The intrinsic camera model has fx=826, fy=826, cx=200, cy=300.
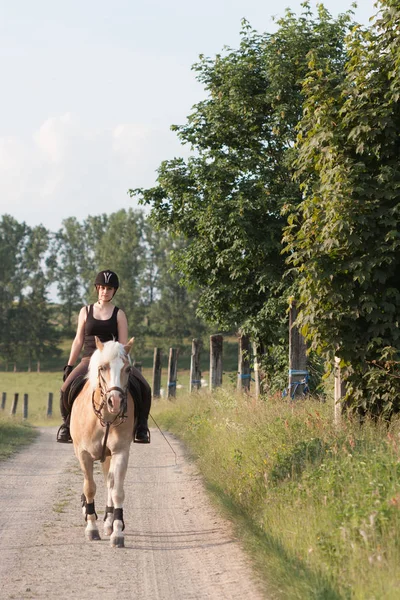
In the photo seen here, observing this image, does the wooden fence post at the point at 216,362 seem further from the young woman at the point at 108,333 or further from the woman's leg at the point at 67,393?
the young woman at the point at 108,333

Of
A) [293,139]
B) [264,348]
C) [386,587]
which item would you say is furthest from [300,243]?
[264,348]

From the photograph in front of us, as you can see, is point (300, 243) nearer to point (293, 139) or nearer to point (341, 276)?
point (341, 276)

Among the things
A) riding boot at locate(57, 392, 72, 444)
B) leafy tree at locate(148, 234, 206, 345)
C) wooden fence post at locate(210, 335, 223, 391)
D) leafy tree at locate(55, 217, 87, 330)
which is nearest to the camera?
riding boot at locate(57, 392, 72, 444)

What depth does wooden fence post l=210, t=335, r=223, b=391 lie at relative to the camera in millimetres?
24569

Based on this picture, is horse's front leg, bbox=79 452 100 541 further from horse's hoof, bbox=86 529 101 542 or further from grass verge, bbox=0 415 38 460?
grass verge, bbox=0 415 38 460

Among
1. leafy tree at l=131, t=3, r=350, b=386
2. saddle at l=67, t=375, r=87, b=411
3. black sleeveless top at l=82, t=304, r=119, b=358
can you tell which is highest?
leafy tree at l=131, t=3, r=350, b=386

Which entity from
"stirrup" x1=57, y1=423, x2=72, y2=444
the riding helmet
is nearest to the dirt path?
"stirrup" x1=57, y1=423, x2=72, y2=444

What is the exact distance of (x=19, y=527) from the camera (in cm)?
916

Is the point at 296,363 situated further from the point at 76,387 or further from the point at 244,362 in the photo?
the point at 244,362

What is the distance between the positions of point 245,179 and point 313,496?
13054 mm

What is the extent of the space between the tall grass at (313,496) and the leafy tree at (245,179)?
24.0ft

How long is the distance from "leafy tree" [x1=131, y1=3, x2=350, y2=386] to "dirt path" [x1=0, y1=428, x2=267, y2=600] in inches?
298

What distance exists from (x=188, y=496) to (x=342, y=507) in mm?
4464

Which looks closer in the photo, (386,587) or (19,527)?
(386,587)
